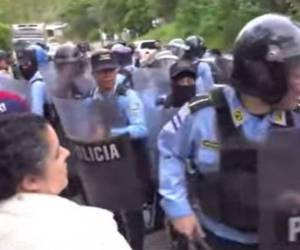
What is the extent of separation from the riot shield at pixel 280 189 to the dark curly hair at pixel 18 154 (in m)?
1.10

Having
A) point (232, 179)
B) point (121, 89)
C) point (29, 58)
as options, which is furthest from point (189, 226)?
point (29, 58)

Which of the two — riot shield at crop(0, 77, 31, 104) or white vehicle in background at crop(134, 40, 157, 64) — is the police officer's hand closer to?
riot shield at crop(0, 77, 31, 104)

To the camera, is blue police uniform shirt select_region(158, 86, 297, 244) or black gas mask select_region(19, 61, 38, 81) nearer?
blue police uniform shirt select_region(158, 86, 297, 244)

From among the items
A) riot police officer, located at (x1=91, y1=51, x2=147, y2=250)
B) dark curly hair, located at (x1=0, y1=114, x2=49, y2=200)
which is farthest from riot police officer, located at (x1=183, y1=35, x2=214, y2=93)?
dark curly hair, located at (x1=0, y1=114, x2=49, y2=200)

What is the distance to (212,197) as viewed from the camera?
12.7 ft

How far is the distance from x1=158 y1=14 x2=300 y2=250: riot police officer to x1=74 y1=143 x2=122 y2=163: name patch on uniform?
5.39ft

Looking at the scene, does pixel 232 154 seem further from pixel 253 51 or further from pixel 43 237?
pixel 43 237

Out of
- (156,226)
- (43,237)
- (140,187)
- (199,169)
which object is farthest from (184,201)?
(156,226)

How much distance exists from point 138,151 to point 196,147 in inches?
84.2

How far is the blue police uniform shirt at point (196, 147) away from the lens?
12.7ft

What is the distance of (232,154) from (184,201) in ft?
1.08

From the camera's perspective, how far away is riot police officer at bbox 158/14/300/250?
3779 mm

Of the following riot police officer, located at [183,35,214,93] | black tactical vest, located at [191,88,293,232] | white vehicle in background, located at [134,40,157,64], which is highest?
black tactical vest, located at [191,88,293,232]

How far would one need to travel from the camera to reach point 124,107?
6.16 m
